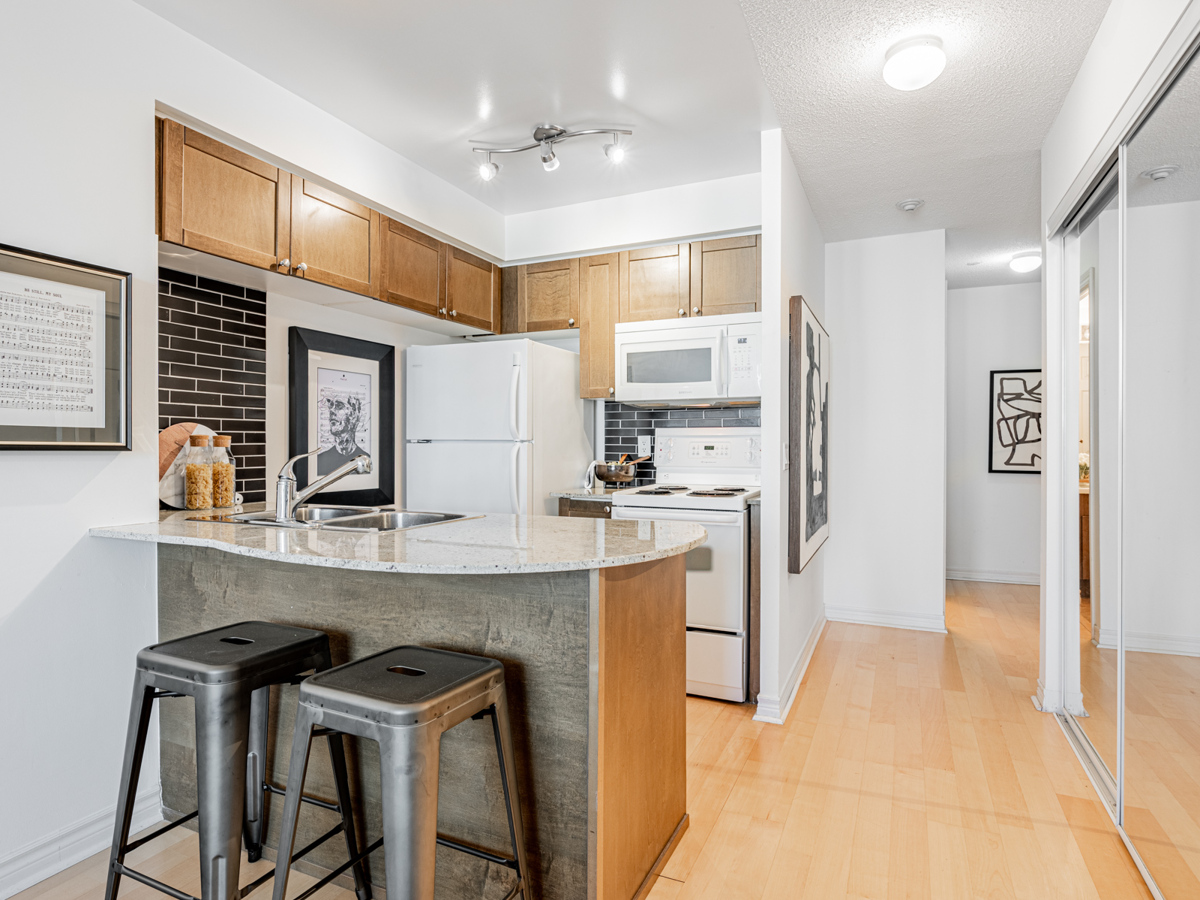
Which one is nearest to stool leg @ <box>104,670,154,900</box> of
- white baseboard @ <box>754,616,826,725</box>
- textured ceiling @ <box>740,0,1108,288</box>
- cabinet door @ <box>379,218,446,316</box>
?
cabinet door @ <box>379,218,446,316</box>

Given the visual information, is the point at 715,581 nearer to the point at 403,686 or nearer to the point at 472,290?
the point at 403,686

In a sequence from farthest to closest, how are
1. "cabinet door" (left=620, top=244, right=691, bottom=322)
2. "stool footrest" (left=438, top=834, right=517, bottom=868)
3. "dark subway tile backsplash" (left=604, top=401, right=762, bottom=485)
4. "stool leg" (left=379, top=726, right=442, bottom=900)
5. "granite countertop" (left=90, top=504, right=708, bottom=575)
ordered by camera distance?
"dark subway tile backsplash" (left=604, top=401, right=762, bottom=485), "cabinet door" (left=620, top=244, right=691, bottom=322), "stool footrest" (left=438, top=834, right=517, bottom=868), "granite countertop" (left=90, top=504, right=708, bottom=575), "stool leg" (left=379, top=726, right=442, bottom=900)

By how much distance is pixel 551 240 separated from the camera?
12.6 feet

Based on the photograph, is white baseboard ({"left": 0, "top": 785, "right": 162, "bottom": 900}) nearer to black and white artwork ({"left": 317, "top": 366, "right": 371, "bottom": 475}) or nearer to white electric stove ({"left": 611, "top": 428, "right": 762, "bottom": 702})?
black and white artwork ({"left": 317, "top": 366, "right": 371, "bottom": 475})

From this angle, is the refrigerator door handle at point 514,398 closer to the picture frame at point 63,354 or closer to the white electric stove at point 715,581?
the white electric stove at point 715,581

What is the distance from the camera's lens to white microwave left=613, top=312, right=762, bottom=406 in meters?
3.33

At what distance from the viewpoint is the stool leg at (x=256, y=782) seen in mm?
1884

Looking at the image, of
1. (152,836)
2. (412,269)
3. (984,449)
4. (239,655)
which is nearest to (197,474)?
(239,655)

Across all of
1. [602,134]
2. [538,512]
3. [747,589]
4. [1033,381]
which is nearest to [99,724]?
[538,512]

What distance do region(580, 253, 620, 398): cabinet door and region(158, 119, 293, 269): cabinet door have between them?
1619mm

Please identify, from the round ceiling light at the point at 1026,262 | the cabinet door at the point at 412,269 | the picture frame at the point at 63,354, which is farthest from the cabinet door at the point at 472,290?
the round ceiling light at the point at 1026,262

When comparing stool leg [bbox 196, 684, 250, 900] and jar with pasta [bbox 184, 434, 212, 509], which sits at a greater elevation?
jar with pasta [bbox 184, 434, 212, 509]

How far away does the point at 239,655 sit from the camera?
61.4 inches

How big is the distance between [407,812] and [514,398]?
2.32m
